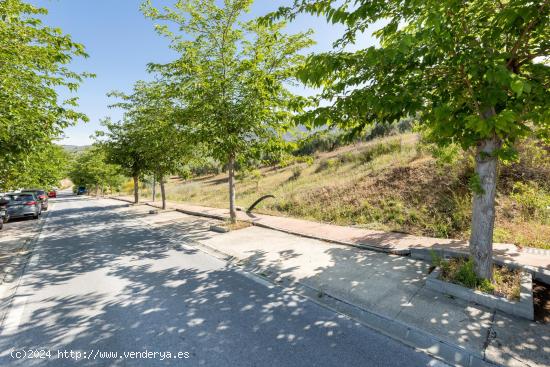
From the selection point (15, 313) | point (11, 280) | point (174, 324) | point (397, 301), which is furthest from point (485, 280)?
point (11, 280)

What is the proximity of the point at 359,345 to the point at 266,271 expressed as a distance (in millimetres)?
2734

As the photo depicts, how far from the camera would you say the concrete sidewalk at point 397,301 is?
3.03m

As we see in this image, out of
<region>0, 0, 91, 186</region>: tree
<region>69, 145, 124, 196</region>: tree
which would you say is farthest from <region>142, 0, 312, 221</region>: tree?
<region>69, 145, 124, 196</region>: tree

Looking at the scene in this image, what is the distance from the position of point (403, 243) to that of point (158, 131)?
11.8 metres

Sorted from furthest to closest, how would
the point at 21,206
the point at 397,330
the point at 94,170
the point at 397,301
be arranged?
the point at 94,170, the point at 21,206, the point at 397,301, the point at 397,330

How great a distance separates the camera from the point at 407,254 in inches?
237

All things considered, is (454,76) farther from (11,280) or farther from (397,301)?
(11,280)

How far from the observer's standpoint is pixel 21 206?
15.6 m

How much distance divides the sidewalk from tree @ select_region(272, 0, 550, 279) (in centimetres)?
135

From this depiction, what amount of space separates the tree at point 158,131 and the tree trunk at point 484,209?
29.0ft

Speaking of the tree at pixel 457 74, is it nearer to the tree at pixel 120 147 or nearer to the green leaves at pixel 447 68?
the green leaves at pixel 447 68

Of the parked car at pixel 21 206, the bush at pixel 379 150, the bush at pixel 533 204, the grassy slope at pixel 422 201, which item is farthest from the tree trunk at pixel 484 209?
the parked car at pixel 21 206

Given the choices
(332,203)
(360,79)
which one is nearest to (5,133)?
(360,79)

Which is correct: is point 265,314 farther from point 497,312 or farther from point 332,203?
point 332,203
